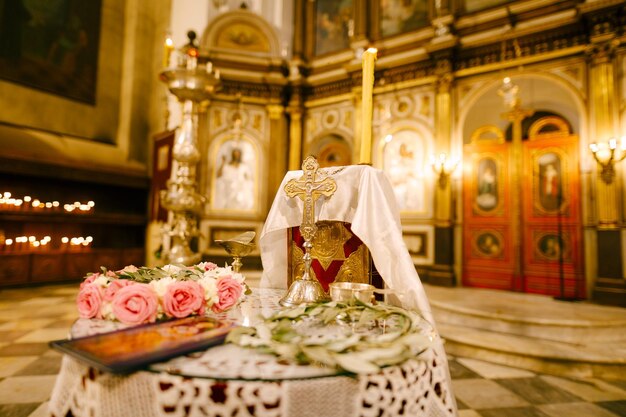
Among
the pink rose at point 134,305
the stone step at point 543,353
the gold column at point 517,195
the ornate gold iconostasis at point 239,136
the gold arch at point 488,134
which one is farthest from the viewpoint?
the ornate gold iconostasis at point 239,136

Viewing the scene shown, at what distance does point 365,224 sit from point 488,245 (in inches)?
220

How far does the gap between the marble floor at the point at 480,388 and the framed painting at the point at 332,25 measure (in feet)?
24.7

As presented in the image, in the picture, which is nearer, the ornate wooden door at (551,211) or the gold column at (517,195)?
the ornate wooden door at (551,211)

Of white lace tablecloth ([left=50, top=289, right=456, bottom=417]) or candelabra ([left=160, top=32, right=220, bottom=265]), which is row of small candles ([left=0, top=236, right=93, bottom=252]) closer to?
candelabra ([left=160, top=32, right=220, bottom=265])

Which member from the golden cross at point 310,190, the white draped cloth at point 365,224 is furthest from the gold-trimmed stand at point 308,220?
the white draped cloth at point 365,224

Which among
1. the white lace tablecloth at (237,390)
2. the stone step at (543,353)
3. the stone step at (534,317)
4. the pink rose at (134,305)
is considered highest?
the pink rose at (134,305)

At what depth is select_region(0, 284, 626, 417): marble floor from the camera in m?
2.23

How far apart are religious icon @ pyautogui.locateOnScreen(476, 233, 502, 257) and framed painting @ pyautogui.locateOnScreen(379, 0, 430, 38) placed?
4.37 m

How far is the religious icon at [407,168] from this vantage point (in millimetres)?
6855

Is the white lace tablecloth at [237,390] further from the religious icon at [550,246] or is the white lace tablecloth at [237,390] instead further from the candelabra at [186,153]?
the religious icon at [550,246]

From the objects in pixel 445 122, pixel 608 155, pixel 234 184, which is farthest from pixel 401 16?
pixel 234 184

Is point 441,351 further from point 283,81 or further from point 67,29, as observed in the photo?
point 67,29

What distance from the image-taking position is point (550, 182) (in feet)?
19.2

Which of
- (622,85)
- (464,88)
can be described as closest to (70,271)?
(464,88)
